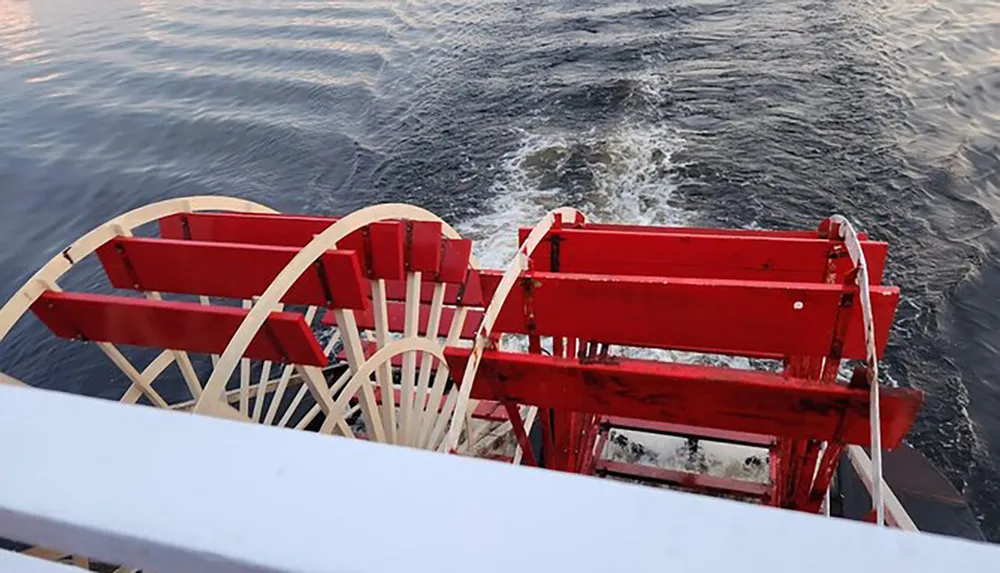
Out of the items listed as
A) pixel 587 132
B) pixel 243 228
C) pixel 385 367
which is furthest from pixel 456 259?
pixel 587 132

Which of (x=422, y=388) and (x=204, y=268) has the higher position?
(x=204, y=268)

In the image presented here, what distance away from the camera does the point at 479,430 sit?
443cm

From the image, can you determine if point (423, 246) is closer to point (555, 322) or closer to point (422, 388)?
Result: point (422, 388)

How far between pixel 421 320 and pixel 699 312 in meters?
2.18

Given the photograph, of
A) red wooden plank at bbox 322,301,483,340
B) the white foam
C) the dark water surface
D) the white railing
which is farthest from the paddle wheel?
the white foam

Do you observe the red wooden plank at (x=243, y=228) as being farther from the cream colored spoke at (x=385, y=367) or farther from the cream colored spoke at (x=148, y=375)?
the cream colored spoke at (x=148, y=375)

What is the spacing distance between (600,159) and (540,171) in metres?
0.56

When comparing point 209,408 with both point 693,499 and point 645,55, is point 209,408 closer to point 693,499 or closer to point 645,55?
point 693,499

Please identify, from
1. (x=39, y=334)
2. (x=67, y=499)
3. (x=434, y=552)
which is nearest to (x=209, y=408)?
(x=67, y=499)

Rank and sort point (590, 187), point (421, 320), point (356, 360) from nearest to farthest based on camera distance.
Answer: point (356, 360), point (421, 320), point (590, 187)

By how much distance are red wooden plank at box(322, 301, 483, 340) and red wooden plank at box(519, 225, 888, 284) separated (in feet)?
3.91

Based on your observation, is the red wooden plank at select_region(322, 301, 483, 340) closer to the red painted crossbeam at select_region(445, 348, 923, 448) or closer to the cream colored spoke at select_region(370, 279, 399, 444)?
the cream colored spoke at select_region(370, 279, 399, 444)

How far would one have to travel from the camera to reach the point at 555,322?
295 cm

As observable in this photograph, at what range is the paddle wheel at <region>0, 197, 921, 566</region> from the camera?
254 centimetres
